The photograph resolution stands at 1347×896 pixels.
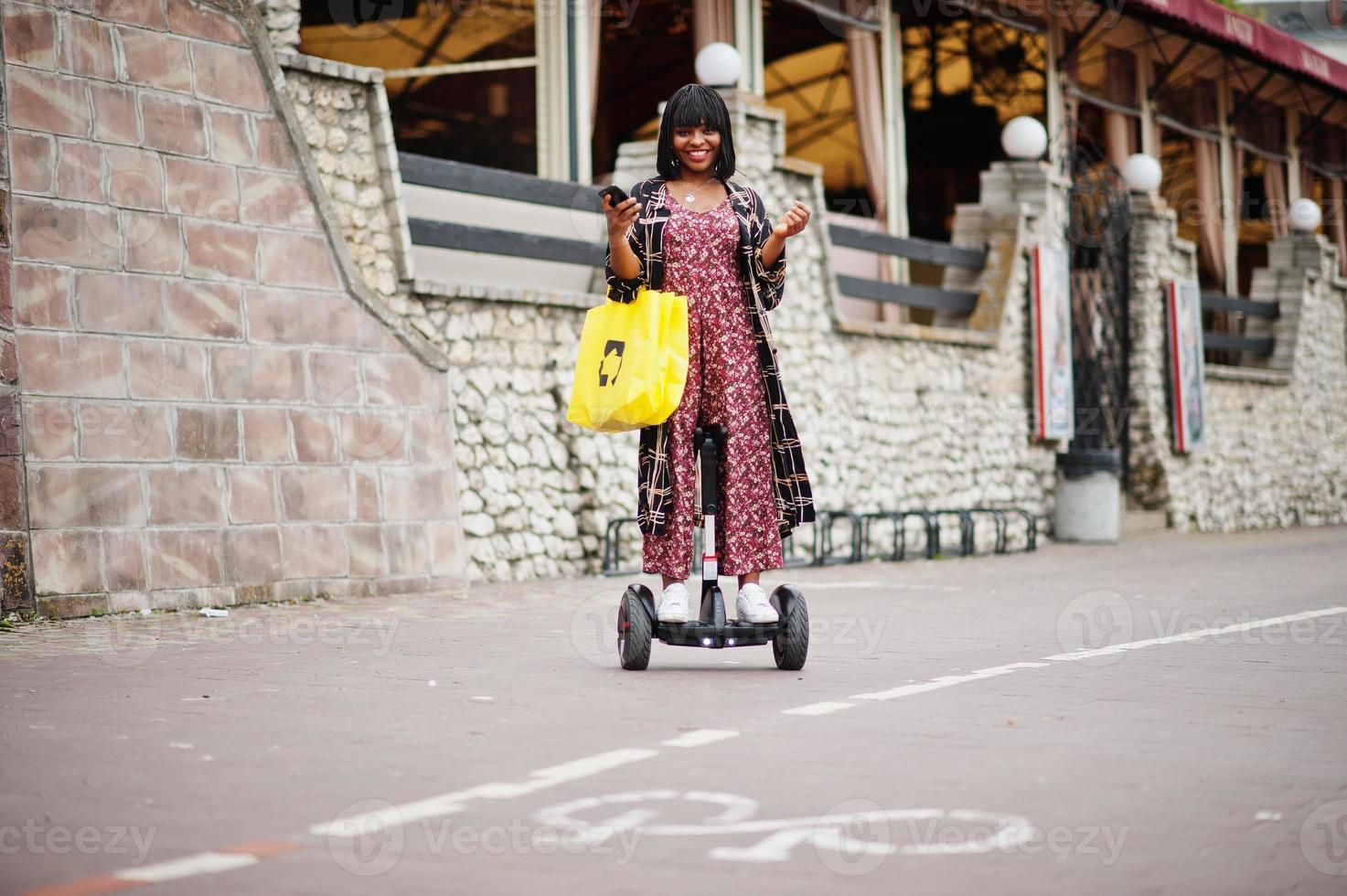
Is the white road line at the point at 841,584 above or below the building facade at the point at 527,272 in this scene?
below

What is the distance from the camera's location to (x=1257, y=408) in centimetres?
2470

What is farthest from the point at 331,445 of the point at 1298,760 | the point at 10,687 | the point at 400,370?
the point at 1298,760

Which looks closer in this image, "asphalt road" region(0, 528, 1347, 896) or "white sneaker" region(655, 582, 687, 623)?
"asphalt road" region(0, 528, 1347, 896)

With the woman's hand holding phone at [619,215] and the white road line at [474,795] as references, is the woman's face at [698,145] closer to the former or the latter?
the woman's hand holding phone at [619,215]

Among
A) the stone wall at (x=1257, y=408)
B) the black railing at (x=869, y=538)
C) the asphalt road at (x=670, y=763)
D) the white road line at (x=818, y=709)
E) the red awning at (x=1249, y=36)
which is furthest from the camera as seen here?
the stone wall at (x=1257, y=408)

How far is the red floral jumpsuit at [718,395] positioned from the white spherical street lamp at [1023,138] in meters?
13.0

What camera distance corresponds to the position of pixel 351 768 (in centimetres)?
415

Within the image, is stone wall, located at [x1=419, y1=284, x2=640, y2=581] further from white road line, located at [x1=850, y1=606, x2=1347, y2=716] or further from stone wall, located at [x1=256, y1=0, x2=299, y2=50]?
white road line, located at [x1=850, y1=606, x2=1347, y2=716]

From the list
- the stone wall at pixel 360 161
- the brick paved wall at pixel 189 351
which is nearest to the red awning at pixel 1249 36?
the stone wall at pixel 360 161

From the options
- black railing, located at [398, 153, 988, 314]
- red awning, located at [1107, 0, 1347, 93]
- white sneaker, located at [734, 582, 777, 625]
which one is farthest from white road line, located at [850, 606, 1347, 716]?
red awning, located at [1107, 0, 1347, 93]

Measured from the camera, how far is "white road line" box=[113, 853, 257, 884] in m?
3.11

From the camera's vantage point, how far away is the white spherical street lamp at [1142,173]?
69.5 ft

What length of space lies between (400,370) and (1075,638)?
15.7 ft

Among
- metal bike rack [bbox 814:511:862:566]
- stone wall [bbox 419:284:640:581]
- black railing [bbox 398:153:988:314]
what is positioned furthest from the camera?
metal bike rack [bbox 814:511:862:566]
